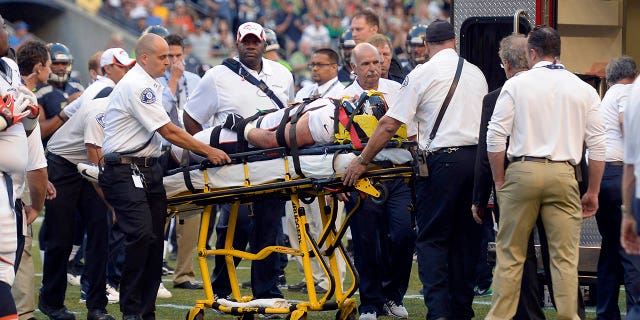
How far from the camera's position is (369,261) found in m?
9.38

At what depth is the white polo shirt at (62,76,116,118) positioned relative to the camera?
31.9 ft

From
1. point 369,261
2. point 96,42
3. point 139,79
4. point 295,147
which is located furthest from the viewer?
point 96,42

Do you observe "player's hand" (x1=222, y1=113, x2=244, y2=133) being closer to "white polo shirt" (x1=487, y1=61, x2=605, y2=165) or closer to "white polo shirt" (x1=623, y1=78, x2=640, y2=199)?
"white polo shirt" (x1=487, y1=61, x2=605, y2=165)

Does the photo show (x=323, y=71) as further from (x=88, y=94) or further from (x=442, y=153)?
(x=442, y=153)

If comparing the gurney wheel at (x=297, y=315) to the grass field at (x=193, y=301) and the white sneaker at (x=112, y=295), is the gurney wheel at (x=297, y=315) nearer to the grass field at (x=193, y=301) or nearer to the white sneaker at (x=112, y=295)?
the grass field at (x=193, y=301)

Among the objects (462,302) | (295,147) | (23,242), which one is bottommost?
(462,302)

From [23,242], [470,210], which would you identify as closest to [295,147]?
[470,210]

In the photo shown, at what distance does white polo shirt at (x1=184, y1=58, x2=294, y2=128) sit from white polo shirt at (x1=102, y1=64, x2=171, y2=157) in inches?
31.9

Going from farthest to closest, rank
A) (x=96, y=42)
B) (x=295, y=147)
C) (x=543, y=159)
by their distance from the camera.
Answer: (x=96, y=42) → (x=295, y=147) → (x=543, y=159)

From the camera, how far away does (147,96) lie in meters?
8.46

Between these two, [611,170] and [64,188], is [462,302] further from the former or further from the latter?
[64,188]

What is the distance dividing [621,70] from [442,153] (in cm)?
152

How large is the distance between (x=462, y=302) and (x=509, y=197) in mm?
1164

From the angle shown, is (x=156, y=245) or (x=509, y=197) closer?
(x=509, y=197)
